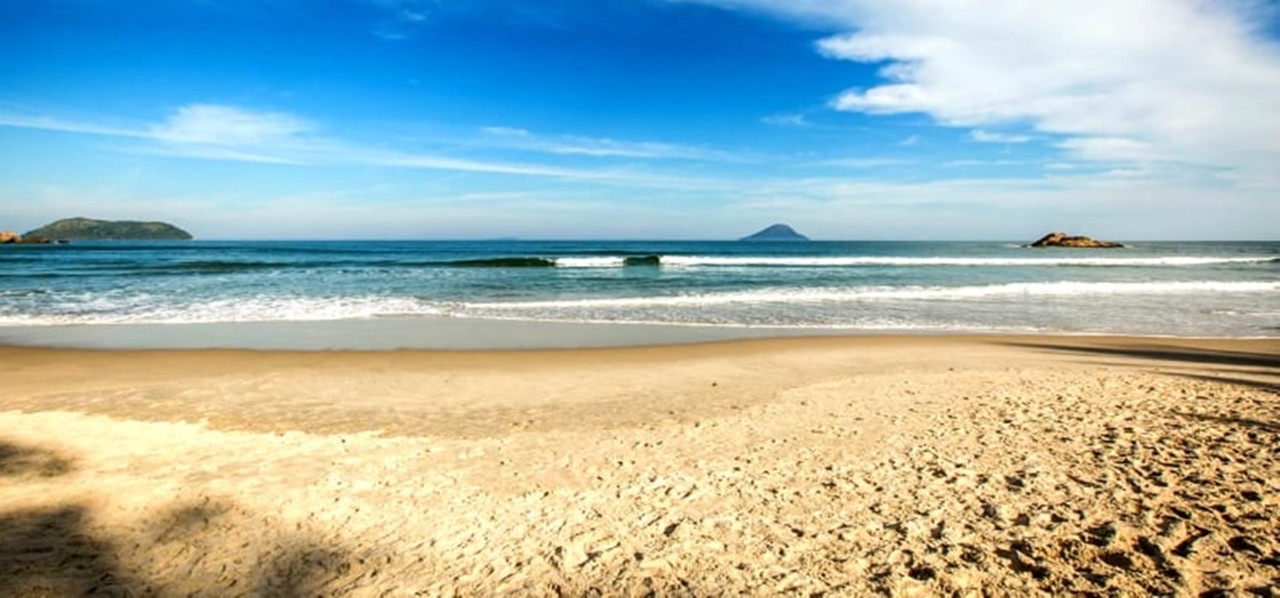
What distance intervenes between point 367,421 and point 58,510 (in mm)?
2556

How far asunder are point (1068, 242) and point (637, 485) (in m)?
97.1

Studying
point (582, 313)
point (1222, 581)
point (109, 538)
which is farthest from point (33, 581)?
point (582, 313)

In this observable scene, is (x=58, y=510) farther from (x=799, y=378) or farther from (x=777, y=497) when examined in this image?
(x=799, y=378)

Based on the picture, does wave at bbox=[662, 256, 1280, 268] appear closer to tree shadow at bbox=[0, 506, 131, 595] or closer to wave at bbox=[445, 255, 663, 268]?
wave at bbox=[445, 255, 663, 268]

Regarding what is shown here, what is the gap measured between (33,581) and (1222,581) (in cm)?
652

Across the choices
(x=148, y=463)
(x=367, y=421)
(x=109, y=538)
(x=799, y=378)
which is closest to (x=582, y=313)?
(x=799, y=378)

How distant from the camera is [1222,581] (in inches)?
134

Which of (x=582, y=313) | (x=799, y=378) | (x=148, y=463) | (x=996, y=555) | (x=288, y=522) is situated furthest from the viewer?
(x=582, y=313)

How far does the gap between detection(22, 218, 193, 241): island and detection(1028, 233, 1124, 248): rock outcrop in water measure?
169m

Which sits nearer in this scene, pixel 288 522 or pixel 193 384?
pixel 288 522

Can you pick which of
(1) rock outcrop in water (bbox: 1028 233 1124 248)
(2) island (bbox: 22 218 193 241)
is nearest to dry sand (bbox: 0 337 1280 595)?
(1) rock outcrop in water (bbox: 1028 233 1124 248)

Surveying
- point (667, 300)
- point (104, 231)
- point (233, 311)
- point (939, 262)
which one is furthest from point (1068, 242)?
point (104, 231)

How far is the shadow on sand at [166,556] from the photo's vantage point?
3.52 meters

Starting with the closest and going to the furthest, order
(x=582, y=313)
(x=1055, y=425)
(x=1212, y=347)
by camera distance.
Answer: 1. (x=1055, y=425)
2. (x=1212, y=347)
3. (x=582, y=313)
